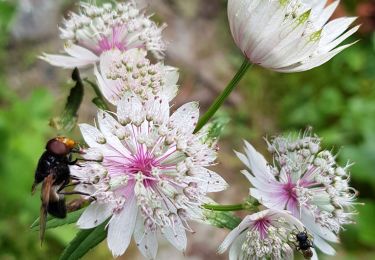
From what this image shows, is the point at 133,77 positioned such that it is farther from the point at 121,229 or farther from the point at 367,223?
the point at 367,223

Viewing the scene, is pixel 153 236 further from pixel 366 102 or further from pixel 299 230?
pixel 366 102

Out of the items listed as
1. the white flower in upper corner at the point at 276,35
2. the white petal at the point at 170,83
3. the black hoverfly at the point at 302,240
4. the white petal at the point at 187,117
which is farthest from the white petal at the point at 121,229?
the white flower in upper corner at the point at 276,35

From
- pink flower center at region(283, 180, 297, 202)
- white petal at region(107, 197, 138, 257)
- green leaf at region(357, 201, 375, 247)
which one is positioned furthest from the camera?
green leaf at region(357, 201, 375, 247)

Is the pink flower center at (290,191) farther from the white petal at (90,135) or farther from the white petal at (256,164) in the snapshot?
the white petal at (90,135)

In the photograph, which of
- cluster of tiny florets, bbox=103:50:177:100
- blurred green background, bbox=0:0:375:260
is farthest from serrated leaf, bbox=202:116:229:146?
blurred green background, bbox=0:0:375:260

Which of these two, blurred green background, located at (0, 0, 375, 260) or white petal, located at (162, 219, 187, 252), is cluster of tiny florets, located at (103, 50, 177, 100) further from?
blurred green background, located at (0, 0, 375, 260)

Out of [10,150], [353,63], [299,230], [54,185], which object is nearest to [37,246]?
[10,150]
